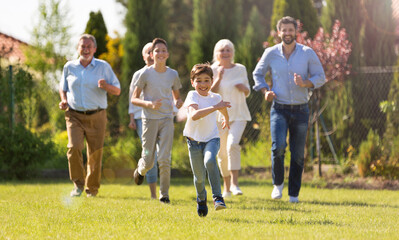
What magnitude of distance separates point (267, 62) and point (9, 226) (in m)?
3.89

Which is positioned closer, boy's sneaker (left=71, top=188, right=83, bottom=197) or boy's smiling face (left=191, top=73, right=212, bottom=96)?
boy's smiling face (left=191, top=73, right=212, bottom=96)

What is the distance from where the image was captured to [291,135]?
7531 mm

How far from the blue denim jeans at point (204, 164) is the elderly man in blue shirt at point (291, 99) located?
1.71 meters

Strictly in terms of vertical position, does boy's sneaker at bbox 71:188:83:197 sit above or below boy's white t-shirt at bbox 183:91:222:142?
below

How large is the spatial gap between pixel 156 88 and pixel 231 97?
134 cm

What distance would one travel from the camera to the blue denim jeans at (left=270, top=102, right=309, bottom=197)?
739cm

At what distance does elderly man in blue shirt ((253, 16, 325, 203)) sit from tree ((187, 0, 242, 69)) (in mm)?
8614

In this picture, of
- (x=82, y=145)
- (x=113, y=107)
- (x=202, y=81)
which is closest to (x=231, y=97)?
(x=82, y=145)

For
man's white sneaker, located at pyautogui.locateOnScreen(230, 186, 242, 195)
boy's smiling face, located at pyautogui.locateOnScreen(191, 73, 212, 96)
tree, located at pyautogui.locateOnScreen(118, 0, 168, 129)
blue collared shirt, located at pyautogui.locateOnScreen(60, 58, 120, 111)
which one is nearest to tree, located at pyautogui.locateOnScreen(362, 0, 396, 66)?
tree, located at pyautogui.locateOnScreen(118, 0, 168, 129)

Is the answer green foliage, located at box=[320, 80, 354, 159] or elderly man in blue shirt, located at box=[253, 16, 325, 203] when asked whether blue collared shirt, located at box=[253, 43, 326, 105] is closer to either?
elderly man in blue shirt, located at box=[253, 16, 325, 203]

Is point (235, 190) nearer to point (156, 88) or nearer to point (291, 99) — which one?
point (291, 99)

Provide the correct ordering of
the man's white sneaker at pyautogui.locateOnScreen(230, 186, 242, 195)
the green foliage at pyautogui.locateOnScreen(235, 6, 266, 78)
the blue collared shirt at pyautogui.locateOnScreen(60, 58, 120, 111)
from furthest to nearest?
the green foliage at pyautogui.locateOnScreen(235, 6, 266, 78) → the man's white sneaker at pyautogui.locateOnScreen(230, 186, 242, 195) → the blue collared shirt at pyautogui.locateOnScreen(60, 58, 120, 111)

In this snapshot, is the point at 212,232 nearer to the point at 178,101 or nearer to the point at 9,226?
the point at 9,226

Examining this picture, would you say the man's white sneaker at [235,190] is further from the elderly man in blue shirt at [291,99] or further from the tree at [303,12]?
the tree at [303,12]
